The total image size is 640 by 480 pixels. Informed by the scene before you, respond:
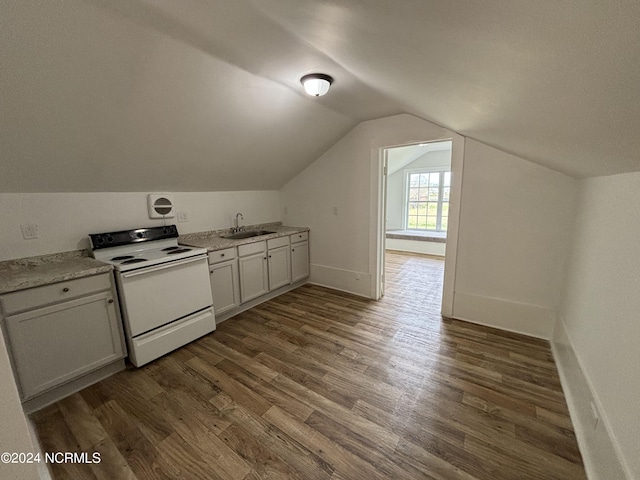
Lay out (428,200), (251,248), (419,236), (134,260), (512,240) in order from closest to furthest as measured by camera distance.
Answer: (134,260), (512,240), (251,248), (419,236), (428,200)

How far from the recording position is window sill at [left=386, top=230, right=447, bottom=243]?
541 centimetres

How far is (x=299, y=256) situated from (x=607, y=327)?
9.85ft

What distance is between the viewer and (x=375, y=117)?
9.67 feet

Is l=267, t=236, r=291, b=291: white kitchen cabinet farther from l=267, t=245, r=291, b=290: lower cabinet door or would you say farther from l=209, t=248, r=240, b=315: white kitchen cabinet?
l=209, t=248, r=240, b=315: white kitchen cabinet

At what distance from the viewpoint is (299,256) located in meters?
3.74

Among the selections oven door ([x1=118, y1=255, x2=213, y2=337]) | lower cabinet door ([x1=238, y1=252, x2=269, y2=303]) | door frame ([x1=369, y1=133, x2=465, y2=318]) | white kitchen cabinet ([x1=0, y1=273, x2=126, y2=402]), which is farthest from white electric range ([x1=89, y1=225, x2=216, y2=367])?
door frame ([x1=369, y1=133, x2=465, y2=318])

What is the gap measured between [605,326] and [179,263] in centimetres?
293

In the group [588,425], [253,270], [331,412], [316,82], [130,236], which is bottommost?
[331,412]

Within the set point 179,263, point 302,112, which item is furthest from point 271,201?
point 179,263

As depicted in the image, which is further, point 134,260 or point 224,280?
point 224,280

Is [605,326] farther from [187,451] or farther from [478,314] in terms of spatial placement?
[187,451]

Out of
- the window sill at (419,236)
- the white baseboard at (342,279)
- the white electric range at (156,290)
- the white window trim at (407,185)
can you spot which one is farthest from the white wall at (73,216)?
the white window trim at (407,185)

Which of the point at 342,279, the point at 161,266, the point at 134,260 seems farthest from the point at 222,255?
the point at 342,279

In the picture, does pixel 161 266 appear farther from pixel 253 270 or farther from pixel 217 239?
pixel 253 270
